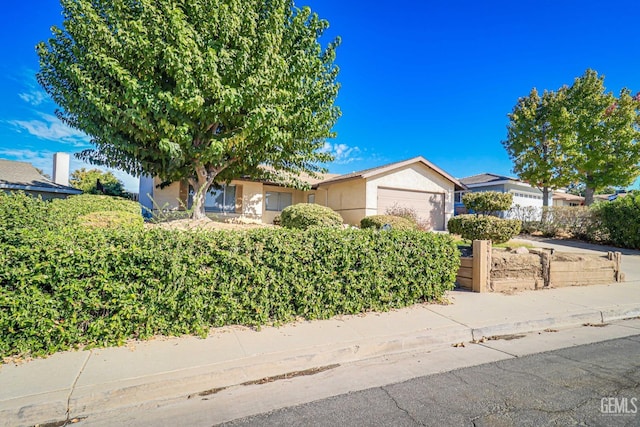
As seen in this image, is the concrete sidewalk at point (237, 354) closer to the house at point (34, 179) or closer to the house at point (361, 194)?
the house at point (361, 194)

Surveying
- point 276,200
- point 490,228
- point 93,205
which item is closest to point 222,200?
point 276,200

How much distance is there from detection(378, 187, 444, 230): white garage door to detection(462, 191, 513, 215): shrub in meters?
3.27

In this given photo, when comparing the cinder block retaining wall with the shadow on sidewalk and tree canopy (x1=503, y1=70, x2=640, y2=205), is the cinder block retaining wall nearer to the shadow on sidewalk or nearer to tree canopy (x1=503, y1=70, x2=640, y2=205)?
the shadow on sidewalk

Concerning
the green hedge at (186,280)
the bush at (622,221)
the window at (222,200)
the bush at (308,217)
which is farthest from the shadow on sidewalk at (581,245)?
the window at (222,200)

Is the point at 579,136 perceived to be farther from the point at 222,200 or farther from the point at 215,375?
the point at 215,375

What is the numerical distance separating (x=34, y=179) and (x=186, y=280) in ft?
60.1

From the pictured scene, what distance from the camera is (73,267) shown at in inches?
144

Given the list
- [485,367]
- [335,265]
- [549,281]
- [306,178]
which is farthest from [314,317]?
[306,178]

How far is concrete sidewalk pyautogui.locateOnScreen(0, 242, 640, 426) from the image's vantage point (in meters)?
2.87

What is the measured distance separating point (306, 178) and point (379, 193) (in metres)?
5.95

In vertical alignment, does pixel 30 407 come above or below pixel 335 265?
below

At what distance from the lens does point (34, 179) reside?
16516mm

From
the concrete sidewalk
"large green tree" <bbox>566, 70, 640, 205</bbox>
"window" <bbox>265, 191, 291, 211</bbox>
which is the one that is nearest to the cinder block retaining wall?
the concrete sidewalk

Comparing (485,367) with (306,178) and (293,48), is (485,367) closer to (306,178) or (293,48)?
(293,48)
